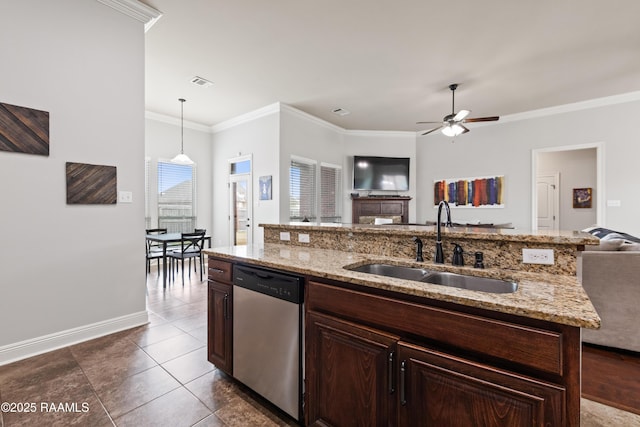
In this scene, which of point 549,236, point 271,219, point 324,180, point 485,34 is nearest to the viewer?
point 549,236

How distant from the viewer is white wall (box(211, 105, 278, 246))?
Answer: 17.5 feet

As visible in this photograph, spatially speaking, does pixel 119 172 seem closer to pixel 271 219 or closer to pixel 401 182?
pixel 271 219

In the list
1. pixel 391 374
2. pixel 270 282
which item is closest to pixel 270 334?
pixel 270 282

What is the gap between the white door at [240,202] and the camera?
19.2ft

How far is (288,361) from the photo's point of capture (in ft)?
5.15

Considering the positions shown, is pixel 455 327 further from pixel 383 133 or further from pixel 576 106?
pixel 383 133

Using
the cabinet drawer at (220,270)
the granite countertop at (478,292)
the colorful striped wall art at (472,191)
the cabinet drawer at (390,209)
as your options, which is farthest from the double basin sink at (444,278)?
the cabinet drawer at (390,209)

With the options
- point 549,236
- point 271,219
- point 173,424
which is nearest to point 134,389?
point 173,424

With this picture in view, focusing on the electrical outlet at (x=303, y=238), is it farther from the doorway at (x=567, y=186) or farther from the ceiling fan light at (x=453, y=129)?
the doorway at (x=567, y=186)

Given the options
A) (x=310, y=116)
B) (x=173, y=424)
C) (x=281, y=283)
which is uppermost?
(x=310, y=116)

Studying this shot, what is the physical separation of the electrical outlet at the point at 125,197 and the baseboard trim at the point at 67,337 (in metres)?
1.14

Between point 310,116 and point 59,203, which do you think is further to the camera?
point 310,116

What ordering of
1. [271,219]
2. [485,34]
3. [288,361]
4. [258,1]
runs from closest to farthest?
[288,361] < [258,1] < [485,34] < [271,219]

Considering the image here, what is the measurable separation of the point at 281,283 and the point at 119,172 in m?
Answer: 2.24
